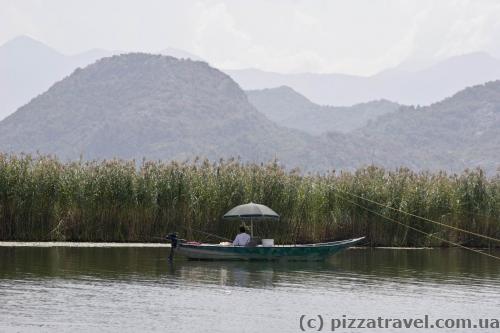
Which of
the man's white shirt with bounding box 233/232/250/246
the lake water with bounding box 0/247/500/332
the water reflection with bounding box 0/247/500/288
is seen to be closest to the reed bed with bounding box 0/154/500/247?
the water reflection with bounding box 0/247/500/288

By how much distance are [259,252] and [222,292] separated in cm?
1092

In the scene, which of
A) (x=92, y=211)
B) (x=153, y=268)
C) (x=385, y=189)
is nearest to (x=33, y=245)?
(x=92, y=211)

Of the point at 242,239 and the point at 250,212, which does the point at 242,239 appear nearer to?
the point at 242,239

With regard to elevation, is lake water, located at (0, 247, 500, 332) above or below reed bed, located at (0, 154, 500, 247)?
below

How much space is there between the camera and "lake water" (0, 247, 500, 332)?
22.9 metres

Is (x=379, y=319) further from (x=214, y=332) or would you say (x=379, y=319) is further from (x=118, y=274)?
(x=118, y=274)

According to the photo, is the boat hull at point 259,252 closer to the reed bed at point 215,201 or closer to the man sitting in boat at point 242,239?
the man sitting in boat at point 242,239

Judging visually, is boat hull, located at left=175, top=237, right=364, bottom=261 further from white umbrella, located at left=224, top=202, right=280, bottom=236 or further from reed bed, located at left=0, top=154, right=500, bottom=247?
reed bed, located at left=0, top=154, right=500, bottom=247

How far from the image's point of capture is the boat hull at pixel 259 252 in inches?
1531

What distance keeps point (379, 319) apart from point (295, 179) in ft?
83.4

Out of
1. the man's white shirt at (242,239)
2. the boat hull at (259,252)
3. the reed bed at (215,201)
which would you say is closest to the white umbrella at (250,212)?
the man's white shirt at (242,239)

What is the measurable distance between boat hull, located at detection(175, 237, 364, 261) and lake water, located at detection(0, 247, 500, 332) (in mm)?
440

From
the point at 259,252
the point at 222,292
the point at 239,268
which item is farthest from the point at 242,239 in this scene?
the point at 222,292

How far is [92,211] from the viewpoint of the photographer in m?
45.7
